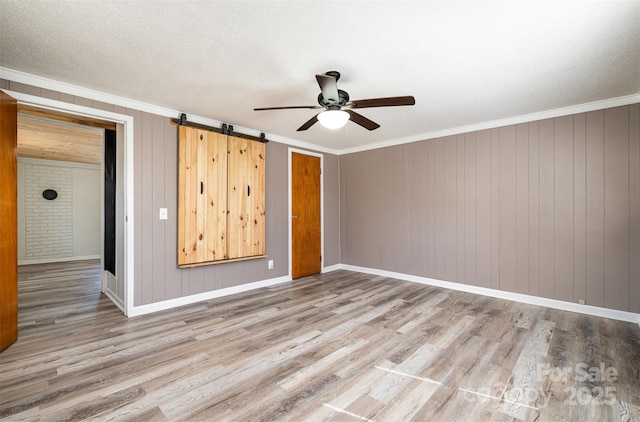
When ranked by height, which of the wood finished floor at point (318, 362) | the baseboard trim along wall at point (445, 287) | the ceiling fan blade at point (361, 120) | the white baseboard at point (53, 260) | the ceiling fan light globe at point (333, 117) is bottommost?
the wood finished floor at point (318, 362)

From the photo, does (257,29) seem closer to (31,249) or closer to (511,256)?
(511,256)

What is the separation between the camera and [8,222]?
97.1 inches

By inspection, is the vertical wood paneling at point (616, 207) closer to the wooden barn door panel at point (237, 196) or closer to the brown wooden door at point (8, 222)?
the wooden barn door panel at point (237, 196)

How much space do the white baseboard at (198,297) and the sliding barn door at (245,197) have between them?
1.64 ft

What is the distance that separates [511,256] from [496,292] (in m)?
0.56

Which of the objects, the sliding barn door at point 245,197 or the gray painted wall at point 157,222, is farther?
the sliding barn door at point 245,197

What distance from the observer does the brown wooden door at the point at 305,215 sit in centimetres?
502

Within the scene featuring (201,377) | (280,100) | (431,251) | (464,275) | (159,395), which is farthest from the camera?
(431,251)

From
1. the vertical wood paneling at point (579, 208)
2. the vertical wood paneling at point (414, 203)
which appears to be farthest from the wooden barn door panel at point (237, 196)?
the vertical wood paneling at point (579, 208)

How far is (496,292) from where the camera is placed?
3941 mm

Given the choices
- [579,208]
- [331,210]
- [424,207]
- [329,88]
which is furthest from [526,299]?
[329,88]

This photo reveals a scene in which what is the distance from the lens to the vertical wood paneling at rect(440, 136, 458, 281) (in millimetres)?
4332

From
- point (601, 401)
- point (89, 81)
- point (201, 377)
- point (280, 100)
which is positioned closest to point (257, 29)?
point (280, 100)

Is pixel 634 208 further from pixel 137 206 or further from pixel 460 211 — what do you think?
pixel 137 206
